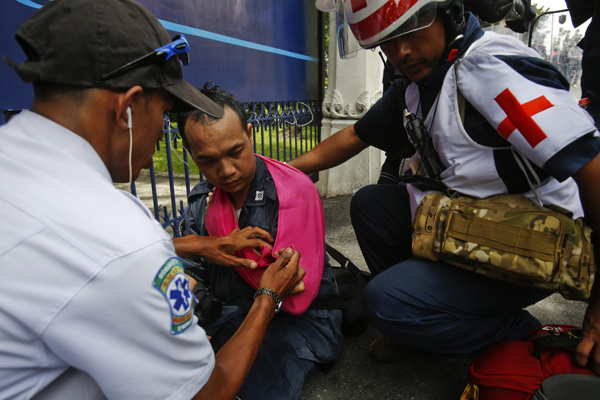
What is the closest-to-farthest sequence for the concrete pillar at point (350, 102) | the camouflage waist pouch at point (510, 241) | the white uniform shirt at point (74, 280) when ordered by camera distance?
1. the white uniform shirt at point (74, 280)
2. the camouflage waist pouch at point (510, 241)
3. the concrete pillar at point (350, 102)

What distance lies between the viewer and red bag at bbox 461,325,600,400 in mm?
1472

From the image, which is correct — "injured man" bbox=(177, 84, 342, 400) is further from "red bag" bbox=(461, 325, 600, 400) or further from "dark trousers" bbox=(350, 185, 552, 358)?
"red bag" bbox=(461, 325, 600, 400)

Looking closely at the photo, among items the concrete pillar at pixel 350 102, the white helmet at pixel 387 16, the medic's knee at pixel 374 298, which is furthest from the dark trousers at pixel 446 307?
the concrete pillar at pixel 350 102

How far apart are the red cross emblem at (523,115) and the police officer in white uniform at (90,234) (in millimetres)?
1171

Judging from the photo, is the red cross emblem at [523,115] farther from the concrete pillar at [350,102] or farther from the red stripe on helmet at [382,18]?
the concrete pillar at [350,102]

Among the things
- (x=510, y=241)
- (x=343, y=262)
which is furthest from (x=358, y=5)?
(x=343, y=262)

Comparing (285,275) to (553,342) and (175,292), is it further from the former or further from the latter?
(553,342)

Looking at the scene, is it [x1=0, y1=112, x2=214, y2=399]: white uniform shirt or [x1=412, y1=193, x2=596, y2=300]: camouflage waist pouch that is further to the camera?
[x1=412, y1=193, x2=596, y2=300]: camouflage waist pouch

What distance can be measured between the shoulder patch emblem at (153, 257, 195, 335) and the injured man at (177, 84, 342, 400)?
77 centimetres

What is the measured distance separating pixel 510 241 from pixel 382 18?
1.05 meters

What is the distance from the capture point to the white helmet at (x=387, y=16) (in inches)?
65.9

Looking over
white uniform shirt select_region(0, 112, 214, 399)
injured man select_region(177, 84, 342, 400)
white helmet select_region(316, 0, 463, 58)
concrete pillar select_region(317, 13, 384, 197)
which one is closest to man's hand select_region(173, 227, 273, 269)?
injured man select_region(177, 84, 342, 400)

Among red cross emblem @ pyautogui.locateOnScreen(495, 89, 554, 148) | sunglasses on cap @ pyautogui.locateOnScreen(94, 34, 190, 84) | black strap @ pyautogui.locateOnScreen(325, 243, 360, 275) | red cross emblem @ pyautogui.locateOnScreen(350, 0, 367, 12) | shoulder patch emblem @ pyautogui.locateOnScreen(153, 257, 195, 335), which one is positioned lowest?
black strap @ pyautogui.locateOnScreen(325, 243, 360, 275)

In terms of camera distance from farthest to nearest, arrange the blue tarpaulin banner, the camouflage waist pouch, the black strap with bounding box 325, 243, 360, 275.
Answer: the black strap with bounding box 325, 243, 360, 275, the blue tarpaulin banner, the camouflage waist pouch
